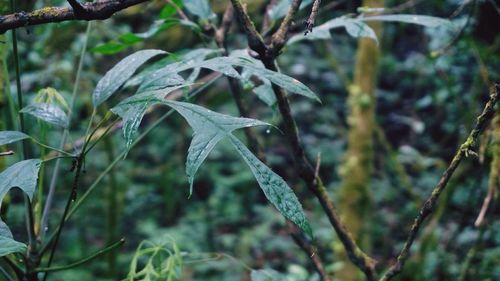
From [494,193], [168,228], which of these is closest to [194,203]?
[168,228]

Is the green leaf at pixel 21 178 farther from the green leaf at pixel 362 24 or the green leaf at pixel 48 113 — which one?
the green leaf at pixel 362 24

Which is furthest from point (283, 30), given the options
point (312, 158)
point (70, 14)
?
point (312, 158)

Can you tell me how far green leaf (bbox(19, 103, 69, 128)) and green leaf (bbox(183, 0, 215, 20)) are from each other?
13.2 inches

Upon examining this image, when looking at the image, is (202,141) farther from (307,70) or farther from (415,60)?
(307,70)

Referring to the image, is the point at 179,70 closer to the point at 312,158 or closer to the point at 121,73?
the point at 121,73

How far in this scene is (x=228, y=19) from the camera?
0.93m

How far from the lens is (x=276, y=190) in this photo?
510 millimetres

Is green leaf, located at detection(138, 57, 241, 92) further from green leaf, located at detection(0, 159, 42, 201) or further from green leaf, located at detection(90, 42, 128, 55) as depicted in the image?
green leaf, located at detection(90, 42, 128, 55)

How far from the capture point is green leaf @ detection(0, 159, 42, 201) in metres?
0.55

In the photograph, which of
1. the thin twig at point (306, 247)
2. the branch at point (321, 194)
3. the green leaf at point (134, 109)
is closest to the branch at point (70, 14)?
the green leaf at point (134, 109)

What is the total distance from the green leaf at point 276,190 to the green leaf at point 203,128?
2cm

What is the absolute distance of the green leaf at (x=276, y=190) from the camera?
1.65 feet

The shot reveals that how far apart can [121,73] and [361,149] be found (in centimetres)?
167

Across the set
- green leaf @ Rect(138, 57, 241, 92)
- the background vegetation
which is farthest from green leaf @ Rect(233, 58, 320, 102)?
the background vegetation
